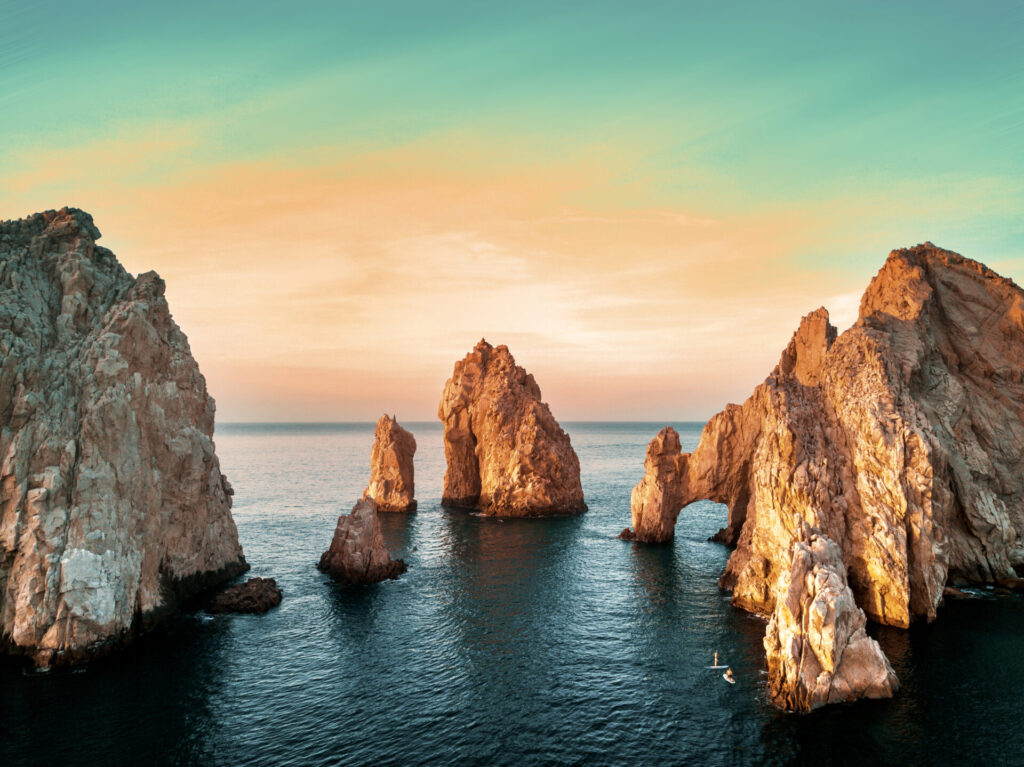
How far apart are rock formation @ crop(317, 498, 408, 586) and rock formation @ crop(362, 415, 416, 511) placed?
133 feet

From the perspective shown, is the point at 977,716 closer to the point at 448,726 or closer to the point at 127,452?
the point at 448,726

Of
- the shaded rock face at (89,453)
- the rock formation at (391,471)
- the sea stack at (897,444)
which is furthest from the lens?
the rock formation at (391,471)

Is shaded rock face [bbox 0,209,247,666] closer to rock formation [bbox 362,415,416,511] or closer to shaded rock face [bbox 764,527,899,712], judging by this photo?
shaded rock face [bbox 764,527,899,712]

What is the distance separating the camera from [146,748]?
3350 cm

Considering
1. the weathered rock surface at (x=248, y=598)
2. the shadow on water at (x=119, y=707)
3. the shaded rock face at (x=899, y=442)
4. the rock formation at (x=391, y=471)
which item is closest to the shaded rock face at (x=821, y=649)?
the shaded rock face at (x=899, y=442)

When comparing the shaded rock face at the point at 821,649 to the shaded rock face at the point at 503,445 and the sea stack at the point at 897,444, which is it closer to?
the sea stack at the point at 897,444

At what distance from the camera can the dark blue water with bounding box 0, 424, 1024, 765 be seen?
33.2 m

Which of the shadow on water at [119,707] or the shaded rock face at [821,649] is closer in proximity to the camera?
the shadow on water at [119,707]

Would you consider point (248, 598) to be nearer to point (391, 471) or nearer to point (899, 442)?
point (391, 471)

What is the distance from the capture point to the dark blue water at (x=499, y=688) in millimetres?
33219

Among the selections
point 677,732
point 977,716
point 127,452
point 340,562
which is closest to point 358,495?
point 340,562

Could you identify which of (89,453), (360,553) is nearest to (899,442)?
(360,553)

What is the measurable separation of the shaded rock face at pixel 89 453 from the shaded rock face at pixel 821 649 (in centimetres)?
4813

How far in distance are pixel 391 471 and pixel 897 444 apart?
273 ft
